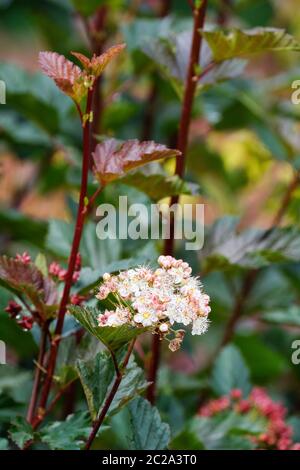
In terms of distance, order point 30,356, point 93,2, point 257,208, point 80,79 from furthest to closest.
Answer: point 257,208
point 30,356
point 93,2
point 80,79

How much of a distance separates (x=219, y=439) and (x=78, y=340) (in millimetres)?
234

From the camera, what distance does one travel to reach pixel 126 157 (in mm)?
852

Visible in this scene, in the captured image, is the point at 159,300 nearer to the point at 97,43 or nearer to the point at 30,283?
the point at 30,283

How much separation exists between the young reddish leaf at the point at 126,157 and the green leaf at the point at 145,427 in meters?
0.26

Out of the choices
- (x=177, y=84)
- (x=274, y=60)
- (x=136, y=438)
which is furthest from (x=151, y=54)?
(x=274, y=60)

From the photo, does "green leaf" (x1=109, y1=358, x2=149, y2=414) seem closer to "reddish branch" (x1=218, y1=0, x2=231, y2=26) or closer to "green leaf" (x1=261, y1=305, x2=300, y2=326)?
"green leaf" (x1=261, y1=305, x2=300, y2=326)

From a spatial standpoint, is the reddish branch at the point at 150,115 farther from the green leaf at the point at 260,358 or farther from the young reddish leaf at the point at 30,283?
the young reddish leaf at the point at 30,283

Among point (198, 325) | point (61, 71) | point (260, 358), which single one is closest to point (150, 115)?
point (260, 358)

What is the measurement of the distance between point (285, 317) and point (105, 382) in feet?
1.91

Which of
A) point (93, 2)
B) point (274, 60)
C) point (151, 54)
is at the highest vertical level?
point (274, 60)

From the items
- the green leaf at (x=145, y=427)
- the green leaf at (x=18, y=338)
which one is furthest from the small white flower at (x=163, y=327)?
the green leaf at (x=18, y=338)

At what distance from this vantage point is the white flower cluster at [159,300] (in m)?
0.74

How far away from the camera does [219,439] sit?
107 cm
